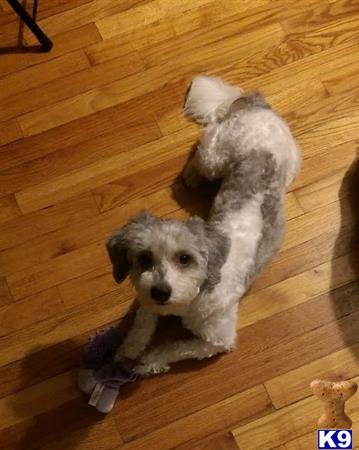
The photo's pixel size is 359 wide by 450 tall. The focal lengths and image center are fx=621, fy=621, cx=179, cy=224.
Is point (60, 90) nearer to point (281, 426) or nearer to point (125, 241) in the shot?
point (125, 241)

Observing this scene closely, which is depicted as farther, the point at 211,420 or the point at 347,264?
the point at 347,264

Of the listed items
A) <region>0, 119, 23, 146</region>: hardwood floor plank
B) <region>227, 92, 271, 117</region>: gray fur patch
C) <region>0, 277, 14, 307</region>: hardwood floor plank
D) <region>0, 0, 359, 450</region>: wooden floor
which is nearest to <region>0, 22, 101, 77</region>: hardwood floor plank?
<region>0, 0, 359, 450</region>: wooden floor

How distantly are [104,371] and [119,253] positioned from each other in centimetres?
47

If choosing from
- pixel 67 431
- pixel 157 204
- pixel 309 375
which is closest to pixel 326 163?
pixel 157 204

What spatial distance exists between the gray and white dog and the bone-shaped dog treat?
12.0 inches

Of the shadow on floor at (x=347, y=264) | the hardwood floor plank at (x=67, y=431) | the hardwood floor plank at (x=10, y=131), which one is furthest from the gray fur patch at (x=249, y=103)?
the hardwood floor plank at (x=67, y=431)

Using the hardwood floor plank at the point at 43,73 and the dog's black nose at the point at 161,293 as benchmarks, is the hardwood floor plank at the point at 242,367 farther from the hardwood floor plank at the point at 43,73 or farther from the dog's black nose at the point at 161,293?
the hardwood floor plank at the point at 43,73

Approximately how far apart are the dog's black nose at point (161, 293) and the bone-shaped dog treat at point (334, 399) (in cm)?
65

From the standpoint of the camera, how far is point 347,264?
199 centimetres

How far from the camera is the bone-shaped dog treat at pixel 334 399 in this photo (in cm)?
183

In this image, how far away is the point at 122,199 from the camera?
2.07 metres

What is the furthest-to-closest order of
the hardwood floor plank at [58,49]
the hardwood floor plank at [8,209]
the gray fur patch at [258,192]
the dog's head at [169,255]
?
the hardwood floor plank at [58,49] < the hardwood floor plank at [8,209] < the gray fur patch at [258,192] < the dog's head at [169,255]

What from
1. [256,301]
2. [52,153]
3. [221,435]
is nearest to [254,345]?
[256,301]

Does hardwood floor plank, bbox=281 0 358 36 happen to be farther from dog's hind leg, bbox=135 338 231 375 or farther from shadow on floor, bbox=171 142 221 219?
dog's hind leg, bbox=135 338 231 375
